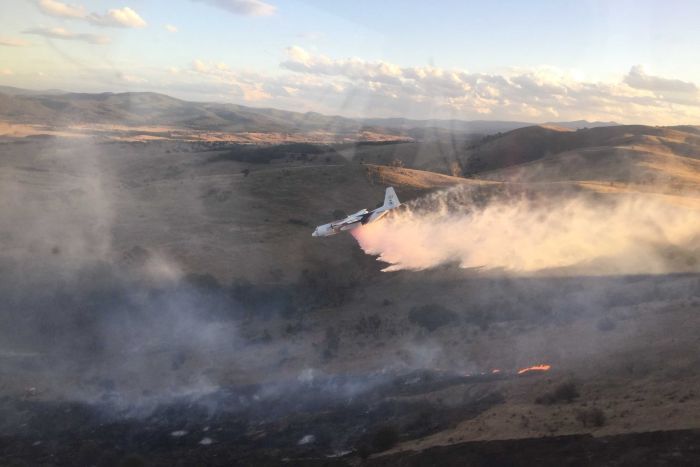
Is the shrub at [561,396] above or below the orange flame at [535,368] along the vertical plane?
above

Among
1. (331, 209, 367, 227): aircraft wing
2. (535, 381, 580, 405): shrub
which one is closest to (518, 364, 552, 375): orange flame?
(535, 381, 580, 405): shrub

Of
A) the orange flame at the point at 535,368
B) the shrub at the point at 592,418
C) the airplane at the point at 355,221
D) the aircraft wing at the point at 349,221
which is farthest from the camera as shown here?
the airplane at the point at 355,221

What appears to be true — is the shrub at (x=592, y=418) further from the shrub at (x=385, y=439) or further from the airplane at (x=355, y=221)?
the airplane at (x=355, y=221)

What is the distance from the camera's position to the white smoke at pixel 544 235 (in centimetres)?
4562

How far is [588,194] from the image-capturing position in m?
60.6

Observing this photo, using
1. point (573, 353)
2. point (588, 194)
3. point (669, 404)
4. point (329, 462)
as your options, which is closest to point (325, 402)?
point (329, 462)

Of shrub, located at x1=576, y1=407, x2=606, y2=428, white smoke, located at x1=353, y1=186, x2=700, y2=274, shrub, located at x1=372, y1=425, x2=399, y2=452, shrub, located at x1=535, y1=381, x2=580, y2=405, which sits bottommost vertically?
shrub, located at x1=372, y1=425, x2=399, y2=452

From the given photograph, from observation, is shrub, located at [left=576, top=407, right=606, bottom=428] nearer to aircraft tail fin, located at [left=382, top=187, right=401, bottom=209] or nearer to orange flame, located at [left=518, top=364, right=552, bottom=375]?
orange flame, located at [left=518, top=364, right=552, bottom=375]

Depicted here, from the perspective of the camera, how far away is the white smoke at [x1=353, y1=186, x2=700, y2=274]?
45.6m

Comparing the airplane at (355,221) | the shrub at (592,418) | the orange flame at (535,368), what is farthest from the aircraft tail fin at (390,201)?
the shrub at (592,418)

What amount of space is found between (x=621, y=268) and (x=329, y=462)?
33114 mm

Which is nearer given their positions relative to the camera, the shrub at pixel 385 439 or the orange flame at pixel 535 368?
the shrub at pixel 385 439

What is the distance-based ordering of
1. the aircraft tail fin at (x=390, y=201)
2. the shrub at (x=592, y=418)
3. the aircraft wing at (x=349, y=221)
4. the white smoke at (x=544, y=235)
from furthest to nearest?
the aircraft tail fin at (x=390, y=201) → the aircraft wing at (x=349, y=221) → the white smoke at (x=544, y=235) → the shrub at (x=592, y=418)

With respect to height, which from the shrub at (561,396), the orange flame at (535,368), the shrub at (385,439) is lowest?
the shrub at (385,439)
